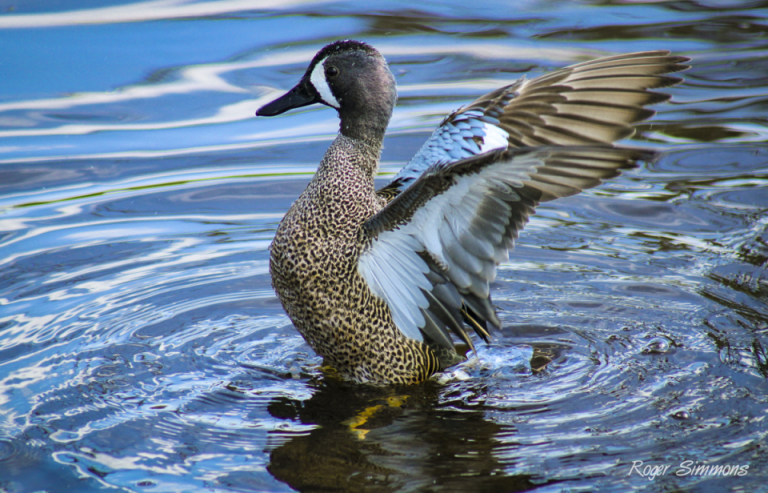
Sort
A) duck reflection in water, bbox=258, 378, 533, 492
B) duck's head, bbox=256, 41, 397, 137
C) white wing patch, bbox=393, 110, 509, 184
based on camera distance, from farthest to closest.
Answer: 1. white wing patch, bbox=393, 110, 509, 184
2. duck's head, bbox=256, 41, 397, 137
3. duck reflection in water, bbox=258, 378, 533, 492

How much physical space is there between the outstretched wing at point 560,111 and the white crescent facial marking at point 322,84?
61 centimetres

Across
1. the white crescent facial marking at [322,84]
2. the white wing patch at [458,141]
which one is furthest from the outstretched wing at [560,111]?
the white crescent facial marking at [322,84]

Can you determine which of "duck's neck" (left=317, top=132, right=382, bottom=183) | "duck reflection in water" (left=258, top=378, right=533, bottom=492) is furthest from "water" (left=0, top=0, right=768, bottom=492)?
"duck's neck" (left=317, top=132, right=382, bottom=183)

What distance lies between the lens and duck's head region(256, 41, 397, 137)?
4.37 m

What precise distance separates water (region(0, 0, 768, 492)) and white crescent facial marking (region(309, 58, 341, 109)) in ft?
4.47

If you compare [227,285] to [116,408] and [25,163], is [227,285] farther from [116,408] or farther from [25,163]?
[25,163]

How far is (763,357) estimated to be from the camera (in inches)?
165

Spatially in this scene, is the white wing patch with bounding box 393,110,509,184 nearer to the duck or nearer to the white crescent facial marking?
the duck

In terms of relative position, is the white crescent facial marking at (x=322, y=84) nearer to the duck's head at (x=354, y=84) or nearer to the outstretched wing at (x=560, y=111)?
the duck's head at (x=354, y=84)

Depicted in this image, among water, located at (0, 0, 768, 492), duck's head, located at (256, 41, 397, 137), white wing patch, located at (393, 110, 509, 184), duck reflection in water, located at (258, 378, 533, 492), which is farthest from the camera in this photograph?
white wing patch, located at (393, 110, 509, 184)

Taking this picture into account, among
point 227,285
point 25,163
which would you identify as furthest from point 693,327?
point 25,163

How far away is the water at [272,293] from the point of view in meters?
3.52

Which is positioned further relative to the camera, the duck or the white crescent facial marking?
the white crescent facial marking

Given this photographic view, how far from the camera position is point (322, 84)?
14.6ft
